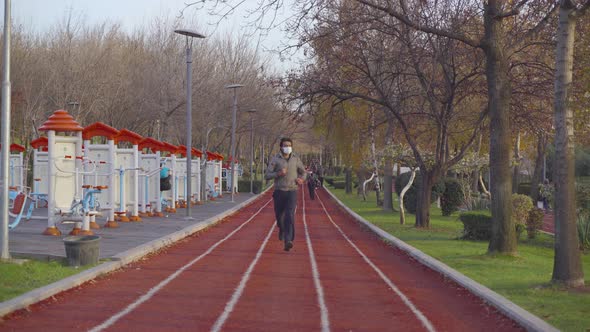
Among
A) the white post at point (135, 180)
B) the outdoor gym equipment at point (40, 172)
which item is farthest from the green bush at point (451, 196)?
the outdoor gym equipment at point (40, 172)

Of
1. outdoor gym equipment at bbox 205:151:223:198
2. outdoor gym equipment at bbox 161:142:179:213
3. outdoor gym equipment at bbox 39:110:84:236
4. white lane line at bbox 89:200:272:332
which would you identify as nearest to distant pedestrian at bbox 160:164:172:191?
outdoor gym equipment at bbox 161:142:179:213

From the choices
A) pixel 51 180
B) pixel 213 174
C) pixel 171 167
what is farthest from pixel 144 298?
pixel 213 174

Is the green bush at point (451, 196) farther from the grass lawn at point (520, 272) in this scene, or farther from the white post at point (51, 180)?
the white post at point (51, 180)

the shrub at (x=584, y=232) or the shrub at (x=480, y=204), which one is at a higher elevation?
the shrub at (x=480, y=204)

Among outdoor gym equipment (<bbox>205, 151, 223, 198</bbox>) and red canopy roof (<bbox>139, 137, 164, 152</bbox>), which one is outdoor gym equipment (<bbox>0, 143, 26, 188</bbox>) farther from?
outdoor gym equipment (<bbox>205, 151, 223, 198</bbox>)

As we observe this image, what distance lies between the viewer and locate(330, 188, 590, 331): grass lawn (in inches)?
311

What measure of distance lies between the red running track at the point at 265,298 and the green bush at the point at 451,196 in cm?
1634

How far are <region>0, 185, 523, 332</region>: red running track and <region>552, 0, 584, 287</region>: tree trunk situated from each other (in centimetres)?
144

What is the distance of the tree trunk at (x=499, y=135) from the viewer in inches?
535

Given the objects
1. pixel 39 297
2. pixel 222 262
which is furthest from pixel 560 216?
pixel 39 297

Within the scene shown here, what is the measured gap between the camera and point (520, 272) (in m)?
11.5

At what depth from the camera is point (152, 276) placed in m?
10.6

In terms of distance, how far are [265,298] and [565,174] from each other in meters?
4.45

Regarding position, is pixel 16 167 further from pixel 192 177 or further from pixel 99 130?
pixel 192 177
